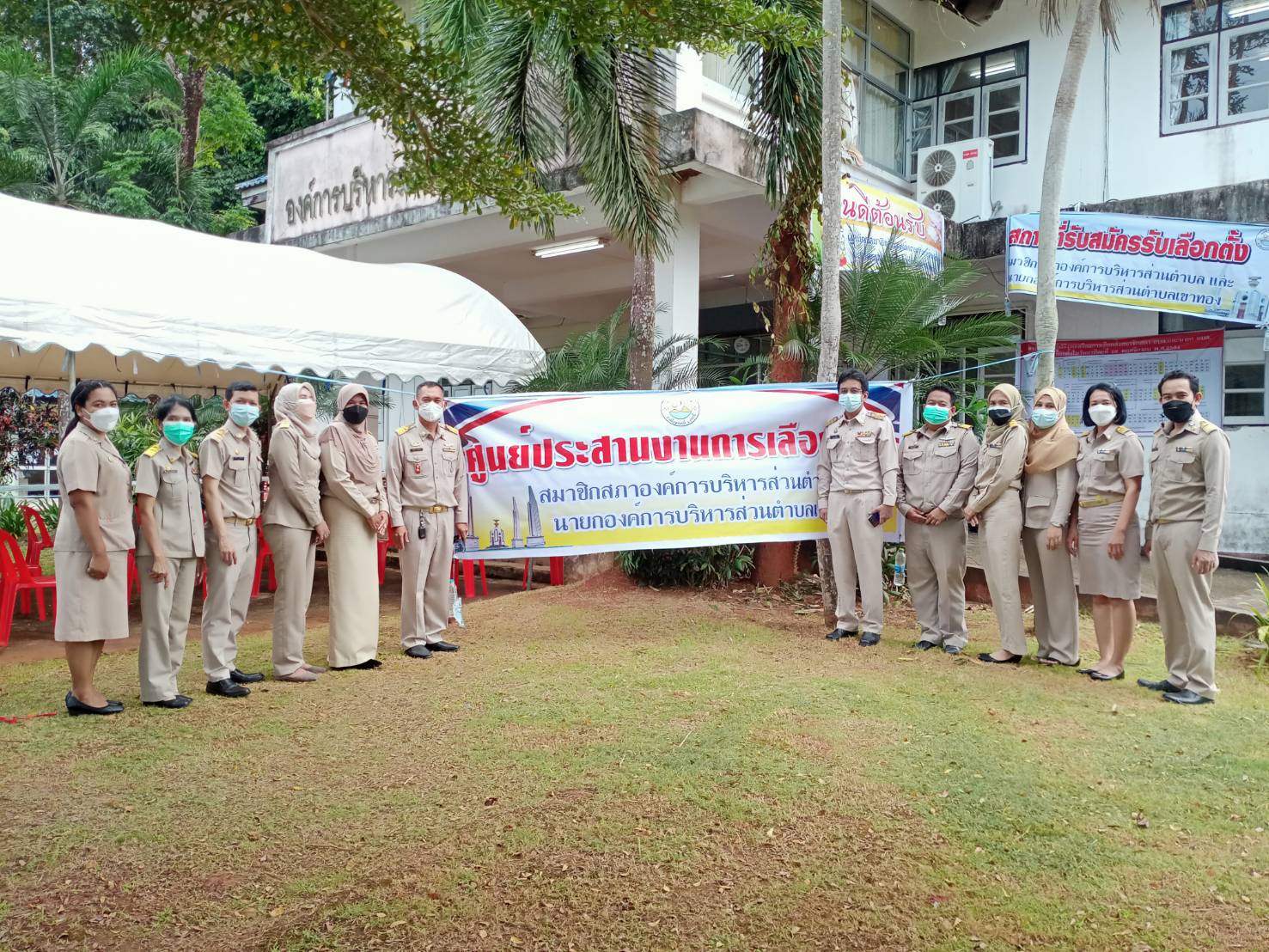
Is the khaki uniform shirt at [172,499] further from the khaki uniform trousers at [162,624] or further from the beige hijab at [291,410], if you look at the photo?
the beige hijab at [291,410]

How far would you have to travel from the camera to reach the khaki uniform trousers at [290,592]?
555cm

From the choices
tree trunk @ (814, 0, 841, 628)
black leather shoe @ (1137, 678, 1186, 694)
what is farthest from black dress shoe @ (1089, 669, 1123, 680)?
tree trunk @ (814, 0, 841, 628)

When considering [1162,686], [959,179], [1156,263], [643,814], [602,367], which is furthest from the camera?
[959,179]

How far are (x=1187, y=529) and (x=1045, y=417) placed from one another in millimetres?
1030

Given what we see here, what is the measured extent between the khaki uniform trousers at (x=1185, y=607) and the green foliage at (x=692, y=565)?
3.69 meters

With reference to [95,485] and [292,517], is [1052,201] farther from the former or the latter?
[95,485]

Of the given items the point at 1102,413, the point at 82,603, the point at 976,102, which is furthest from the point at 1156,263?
the point at 82,603

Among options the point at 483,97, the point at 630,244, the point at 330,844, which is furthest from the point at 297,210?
the point at 330,844

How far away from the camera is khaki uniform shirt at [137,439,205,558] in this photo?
4.89m

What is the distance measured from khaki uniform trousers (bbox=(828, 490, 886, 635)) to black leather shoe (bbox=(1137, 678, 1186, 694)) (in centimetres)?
164

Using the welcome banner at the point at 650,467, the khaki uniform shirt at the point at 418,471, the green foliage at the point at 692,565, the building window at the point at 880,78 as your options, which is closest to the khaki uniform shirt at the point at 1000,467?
the welcome banner at the point at 650,467

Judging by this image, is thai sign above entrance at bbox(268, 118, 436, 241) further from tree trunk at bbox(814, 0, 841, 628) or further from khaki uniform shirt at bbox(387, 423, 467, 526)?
khaki uniform shirt at bbox(387, 423, 467, 526)

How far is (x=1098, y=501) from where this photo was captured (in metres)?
5.60

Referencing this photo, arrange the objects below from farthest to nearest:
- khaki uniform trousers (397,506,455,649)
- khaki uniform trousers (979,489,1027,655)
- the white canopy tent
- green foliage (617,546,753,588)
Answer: green foliage (617,546,753,588)
khaki uniform trousers (397,506,455,649)
the white canopy tent
khaki uniform trousers (979,489,1027,655)
